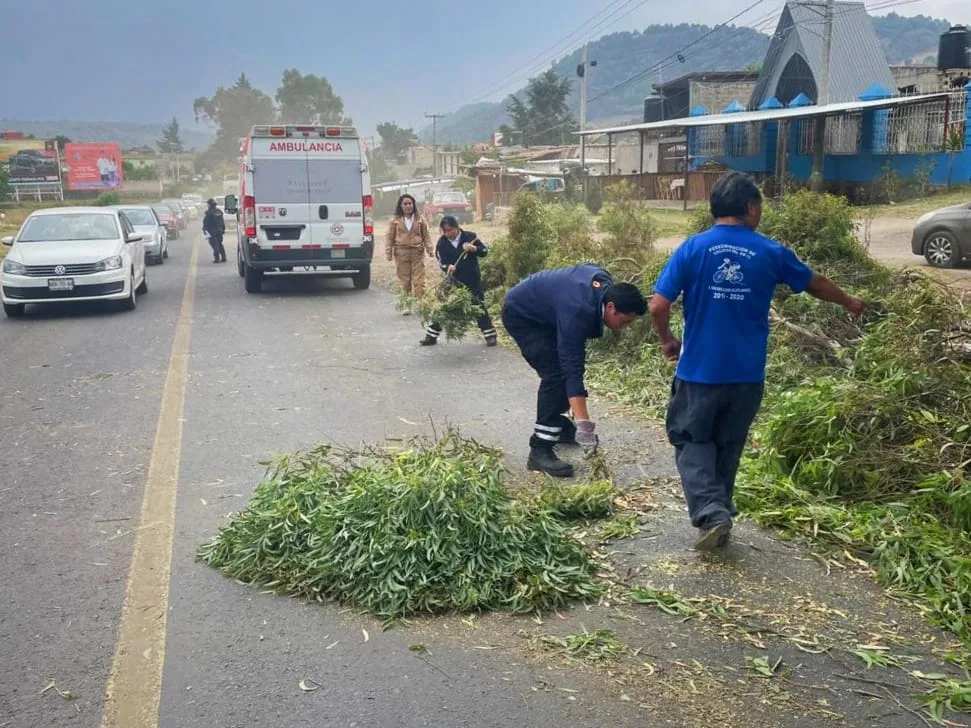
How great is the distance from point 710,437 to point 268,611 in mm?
2307

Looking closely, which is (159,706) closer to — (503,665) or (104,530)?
(503,665)

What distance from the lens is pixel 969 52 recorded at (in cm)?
4084

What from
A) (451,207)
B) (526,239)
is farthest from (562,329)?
(451,207)

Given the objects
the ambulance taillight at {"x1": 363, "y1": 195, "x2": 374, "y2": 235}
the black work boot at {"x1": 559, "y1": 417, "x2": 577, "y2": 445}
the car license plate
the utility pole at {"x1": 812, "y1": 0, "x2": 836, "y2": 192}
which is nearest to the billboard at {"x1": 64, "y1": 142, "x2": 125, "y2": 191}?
the utility pole at {"x1": 812, "y1": 0, "x2": 836, "y2": 192}

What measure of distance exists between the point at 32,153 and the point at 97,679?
76491 millimetres

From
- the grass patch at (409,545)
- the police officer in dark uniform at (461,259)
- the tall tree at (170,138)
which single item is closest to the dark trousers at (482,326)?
the police officer in dark uniform at (461,259)

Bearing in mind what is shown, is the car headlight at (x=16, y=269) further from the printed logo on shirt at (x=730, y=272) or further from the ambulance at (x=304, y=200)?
the printed logo on shirt at (x=730, y=272)

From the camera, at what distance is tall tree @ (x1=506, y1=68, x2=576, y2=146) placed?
93.1 metres

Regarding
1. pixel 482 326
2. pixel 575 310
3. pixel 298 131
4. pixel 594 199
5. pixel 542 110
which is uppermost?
pixel 542 110

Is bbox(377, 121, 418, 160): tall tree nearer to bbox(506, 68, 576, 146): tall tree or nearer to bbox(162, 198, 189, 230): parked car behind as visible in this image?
bbox(506, 68, 576, 146): tall tree

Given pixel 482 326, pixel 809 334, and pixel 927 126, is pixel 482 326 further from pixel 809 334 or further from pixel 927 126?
pixel 927 126

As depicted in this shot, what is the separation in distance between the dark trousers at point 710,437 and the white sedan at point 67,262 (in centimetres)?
1214

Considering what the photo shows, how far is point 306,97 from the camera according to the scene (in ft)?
415

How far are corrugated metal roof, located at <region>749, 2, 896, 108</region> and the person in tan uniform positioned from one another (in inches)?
1431
